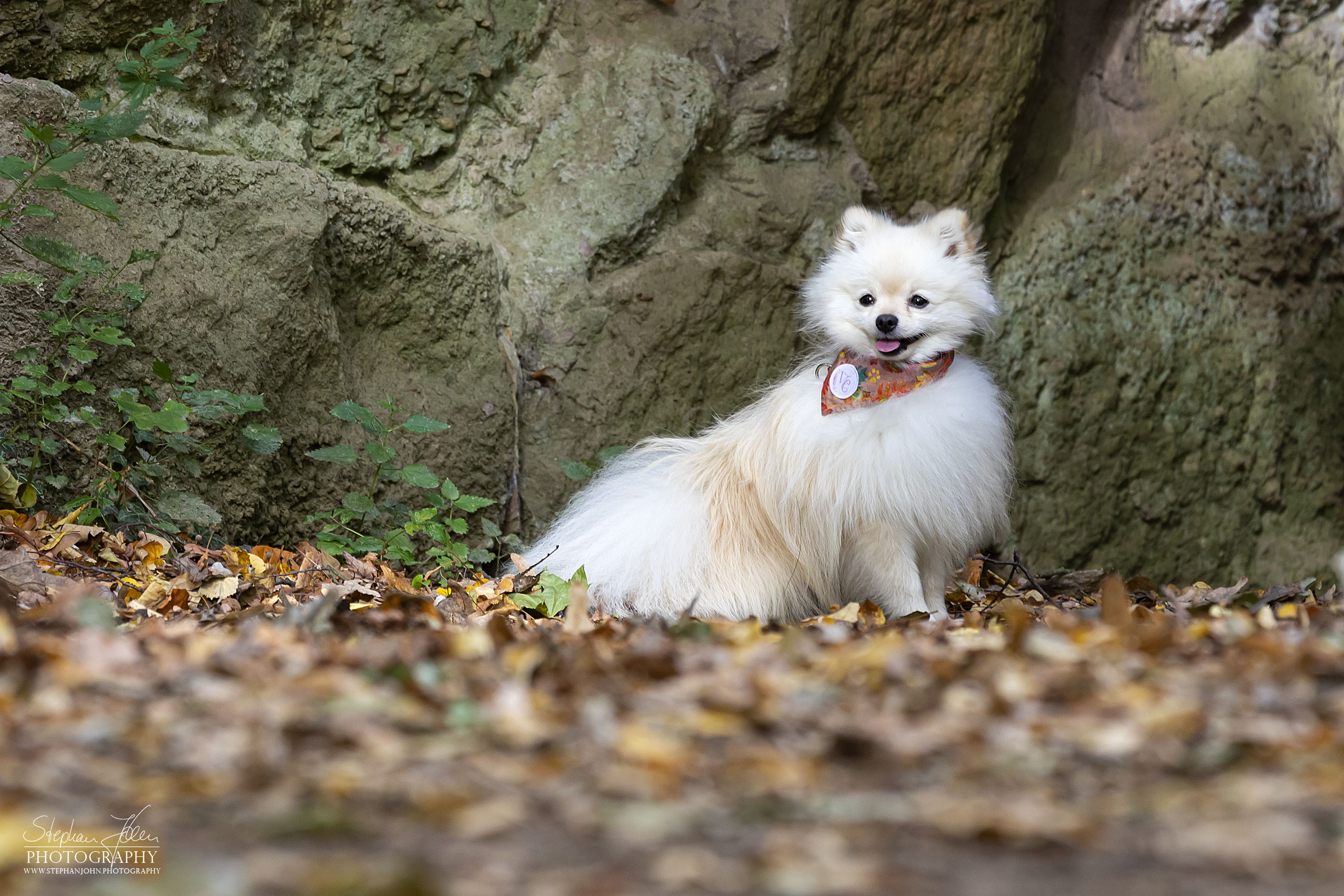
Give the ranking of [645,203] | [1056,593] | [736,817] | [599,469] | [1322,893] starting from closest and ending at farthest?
[1322,893], [736,817], [1056,593], [599,469], [645,203]

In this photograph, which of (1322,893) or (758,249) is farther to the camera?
(758,249)

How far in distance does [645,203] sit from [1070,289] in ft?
7.84

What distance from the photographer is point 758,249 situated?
5848 mm

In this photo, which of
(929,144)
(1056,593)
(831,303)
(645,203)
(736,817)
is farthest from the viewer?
(929,144)

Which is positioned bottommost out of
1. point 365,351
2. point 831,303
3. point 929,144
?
point 365,351

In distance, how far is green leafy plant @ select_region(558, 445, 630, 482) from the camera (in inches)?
201

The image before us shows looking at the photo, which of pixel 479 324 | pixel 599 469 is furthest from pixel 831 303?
pixel 479 324

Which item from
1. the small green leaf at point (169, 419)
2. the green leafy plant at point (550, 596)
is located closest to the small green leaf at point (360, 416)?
the small green leaf at point (169, 419)

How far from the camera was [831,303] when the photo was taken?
4465mm

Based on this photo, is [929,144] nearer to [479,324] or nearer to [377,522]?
[479,324]

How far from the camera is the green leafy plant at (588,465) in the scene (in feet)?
16.8

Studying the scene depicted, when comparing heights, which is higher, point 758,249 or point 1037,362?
point 758,249

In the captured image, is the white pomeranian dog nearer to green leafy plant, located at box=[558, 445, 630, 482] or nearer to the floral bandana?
the floral bandana

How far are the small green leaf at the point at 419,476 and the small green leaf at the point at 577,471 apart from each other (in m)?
0.70
